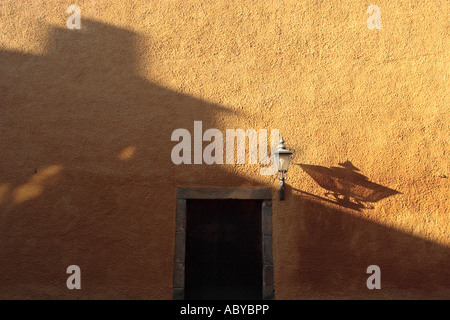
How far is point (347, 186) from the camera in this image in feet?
17.5

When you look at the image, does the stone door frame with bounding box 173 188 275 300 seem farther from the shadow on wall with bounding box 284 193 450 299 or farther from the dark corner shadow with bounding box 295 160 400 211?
the dark corner shadow with bounding box 295 160 400 211

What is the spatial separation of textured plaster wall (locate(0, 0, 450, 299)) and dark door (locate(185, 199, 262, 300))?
0.96ft

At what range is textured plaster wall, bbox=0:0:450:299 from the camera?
5156mm

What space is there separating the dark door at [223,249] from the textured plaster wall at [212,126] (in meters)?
0.29

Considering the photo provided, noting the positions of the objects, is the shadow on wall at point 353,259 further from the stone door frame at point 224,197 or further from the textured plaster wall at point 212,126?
the stone door frame at point 224,197

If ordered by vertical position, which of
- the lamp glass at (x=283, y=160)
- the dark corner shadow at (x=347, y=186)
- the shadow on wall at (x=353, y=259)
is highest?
the lamp glass at (x=283, y=160)

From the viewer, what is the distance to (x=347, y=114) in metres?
5.44

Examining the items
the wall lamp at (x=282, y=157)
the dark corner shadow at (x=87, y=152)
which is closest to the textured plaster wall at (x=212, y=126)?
the dark corner shadow at (x=87, y=152)

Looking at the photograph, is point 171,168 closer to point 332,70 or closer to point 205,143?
point 205,143

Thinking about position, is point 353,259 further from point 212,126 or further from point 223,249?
→ point 212,126

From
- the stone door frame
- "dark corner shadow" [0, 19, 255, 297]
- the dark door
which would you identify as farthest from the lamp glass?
the dark door

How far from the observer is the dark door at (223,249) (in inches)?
210

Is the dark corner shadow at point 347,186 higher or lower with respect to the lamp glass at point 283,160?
lower
